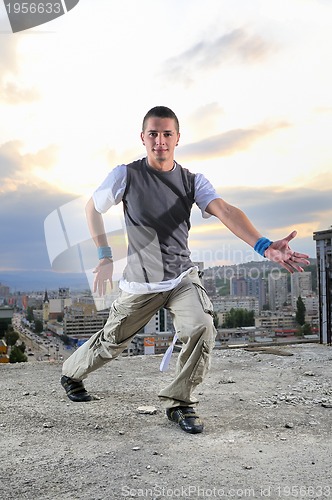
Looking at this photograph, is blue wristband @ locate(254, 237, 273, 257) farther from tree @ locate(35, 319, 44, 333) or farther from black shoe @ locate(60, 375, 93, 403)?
tree @ locate(35, 319, 44, 333)

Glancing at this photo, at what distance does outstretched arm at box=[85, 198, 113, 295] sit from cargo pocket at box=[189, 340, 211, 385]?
2.75 feet

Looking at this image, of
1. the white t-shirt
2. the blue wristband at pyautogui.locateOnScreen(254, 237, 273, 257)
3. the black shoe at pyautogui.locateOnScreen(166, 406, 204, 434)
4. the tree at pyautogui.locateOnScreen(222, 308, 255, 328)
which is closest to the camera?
the blue wristband at pyautogui.locateOnScreen(254, 237, 273, 257)

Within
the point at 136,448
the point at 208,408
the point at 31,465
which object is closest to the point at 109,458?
the point at 136,448

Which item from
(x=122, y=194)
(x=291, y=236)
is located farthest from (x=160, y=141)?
(x=291, y=236)

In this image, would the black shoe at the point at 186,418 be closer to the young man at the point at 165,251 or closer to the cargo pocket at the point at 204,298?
the young man at the point at 165,251

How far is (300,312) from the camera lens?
34.7 feet

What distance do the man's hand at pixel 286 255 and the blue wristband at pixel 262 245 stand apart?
0.28 feet

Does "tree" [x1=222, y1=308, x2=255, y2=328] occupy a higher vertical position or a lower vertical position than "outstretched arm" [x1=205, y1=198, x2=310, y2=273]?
lower

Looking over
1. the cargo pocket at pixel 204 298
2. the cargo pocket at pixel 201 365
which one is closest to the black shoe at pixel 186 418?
the cargo pocket at pixel 201 365

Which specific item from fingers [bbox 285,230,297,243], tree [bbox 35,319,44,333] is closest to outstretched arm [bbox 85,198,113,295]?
fingers [bbox 285,230,297,243]

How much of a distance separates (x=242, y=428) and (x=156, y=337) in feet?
10.9

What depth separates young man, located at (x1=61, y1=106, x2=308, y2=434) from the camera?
143 inches

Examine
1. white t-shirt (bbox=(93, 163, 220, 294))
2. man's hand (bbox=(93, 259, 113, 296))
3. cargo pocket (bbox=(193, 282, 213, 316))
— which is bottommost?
cargo pocket (bbox=(193, 282, 213, 316))

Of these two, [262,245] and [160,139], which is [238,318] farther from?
[262,245]
